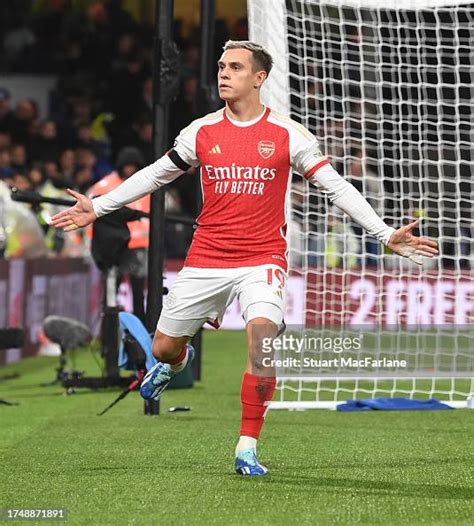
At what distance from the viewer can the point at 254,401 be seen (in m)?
6.96

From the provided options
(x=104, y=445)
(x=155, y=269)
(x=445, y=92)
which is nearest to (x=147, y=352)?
(x=155, y=269)

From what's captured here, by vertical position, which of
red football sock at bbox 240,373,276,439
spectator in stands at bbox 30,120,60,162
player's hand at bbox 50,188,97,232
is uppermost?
spectator in stands at bbox 30,120,60,162

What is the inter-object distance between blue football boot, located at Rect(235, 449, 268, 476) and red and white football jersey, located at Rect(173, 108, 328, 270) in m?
0.90

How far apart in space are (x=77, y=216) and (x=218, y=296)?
0.80 m

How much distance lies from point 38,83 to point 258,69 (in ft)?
64.2

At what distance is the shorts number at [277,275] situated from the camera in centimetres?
695

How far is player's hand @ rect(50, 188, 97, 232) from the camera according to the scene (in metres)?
7.12

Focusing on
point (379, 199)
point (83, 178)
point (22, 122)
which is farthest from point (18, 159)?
point (379, 199)

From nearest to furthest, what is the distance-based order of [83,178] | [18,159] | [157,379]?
[157,379]
[83,178]
[18,159]

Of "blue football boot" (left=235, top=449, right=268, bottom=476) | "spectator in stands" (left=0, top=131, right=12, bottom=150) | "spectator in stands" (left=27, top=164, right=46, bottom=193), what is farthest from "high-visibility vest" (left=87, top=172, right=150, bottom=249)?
"spectator in stands" (left=0, top=131, right=12, bottom=150)

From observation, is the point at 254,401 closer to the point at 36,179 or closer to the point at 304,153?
Result: the point at 304,153

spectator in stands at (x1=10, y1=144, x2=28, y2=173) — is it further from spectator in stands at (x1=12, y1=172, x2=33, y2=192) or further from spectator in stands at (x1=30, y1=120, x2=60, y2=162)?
spectator in stands at (x1=12, y1=172, x2=33, y2=192)

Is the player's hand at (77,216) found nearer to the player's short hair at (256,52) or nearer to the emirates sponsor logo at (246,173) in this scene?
the emirates sponsor logo at (246,173)

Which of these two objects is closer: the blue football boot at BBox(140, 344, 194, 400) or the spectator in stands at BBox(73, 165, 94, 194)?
the blue football boot at BBox(140, 344, 194, 400)
